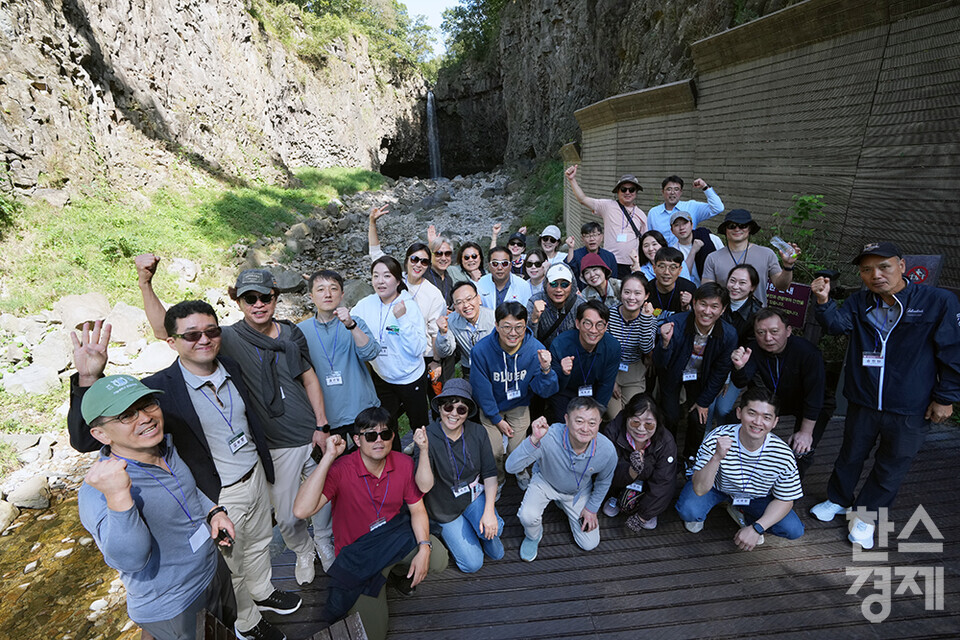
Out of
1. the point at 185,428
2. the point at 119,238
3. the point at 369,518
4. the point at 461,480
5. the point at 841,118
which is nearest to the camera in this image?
the point at 185,428

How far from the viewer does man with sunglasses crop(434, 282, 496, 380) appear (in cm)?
392

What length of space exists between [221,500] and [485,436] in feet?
5.76

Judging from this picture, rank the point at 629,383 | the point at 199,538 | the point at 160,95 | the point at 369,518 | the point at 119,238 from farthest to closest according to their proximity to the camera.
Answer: the point at 160,95
the point at 119,238
the point at 629,383
the point at 369,518
the point at 199,538

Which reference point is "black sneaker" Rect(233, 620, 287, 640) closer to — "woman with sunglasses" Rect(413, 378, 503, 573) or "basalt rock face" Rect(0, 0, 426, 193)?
"woman with sunglasses" Rect(413, 378, 503, 573)

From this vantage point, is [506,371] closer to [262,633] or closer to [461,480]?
[461,480]

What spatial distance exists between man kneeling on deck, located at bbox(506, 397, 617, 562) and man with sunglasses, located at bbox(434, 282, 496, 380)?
1.12 meters

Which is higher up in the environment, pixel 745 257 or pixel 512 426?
pixel 745 257

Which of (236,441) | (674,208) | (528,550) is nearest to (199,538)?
(236,441)

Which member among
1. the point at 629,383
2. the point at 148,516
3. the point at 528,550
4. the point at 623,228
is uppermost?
the point at 623,228

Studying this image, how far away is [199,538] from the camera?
2.30 m

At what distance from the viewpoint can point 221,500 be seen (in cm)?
271

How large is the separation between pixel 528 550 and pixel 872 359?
2839mm

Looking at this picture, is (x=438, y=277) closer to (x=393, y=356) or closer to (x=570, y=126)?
(x=393, y=356)

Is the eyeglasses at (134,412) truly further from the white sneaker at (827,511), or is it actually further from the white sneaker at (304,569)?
the white sneaker at (827,511)
